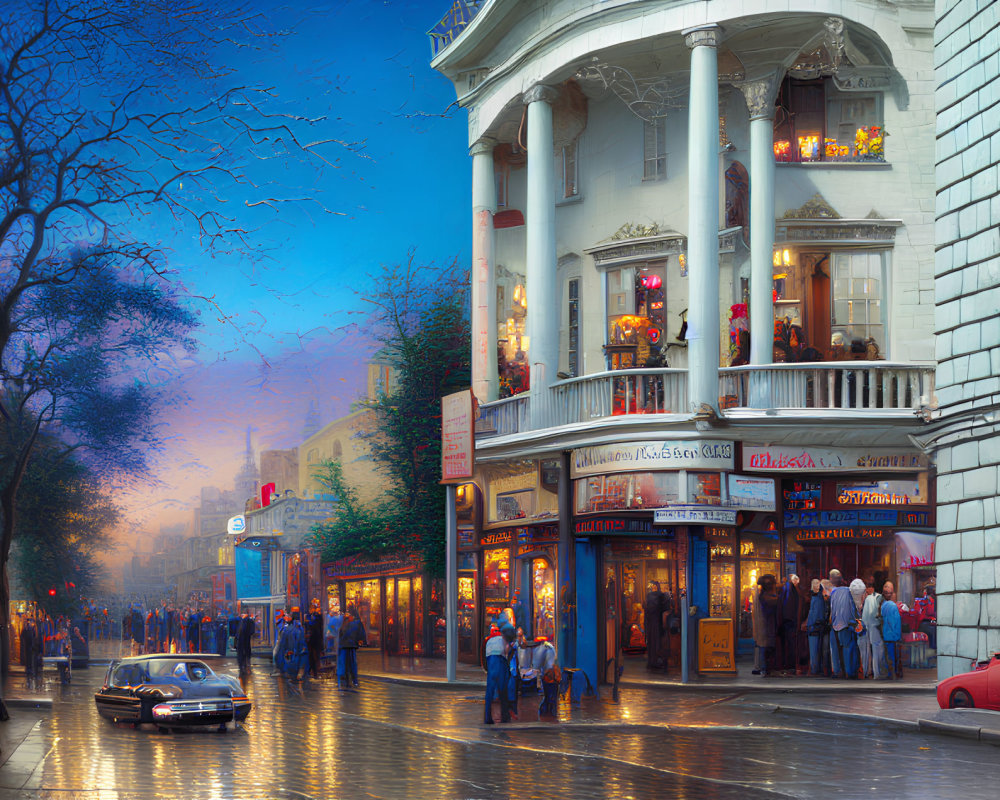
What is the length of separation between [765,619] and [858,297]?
8.68 meters

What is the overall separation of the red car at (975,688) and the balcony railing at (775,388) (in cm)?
995

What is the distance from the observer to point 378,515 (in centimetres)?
4847

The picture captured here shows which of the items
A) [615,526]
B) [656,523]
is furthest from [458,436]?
[656,523]

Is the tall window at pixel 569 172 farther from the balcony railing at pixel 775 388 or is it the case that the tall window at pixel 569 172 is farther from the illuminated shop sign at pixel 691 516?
the illuminated shop sign at pixel 691 516

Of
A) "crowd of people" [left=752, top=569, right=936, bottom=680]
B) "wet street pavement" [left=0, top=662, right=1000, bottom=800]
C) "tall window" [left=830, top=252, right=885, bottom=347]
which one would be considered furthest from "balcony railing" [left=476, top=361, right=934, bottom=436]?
"wet street pavement" [left=0, top=662, right=1000, bottom=800]

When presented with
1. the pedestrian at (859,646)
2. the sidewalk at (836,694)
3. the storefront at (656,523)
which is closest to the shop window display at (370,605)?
the sidewalk at (836,694)

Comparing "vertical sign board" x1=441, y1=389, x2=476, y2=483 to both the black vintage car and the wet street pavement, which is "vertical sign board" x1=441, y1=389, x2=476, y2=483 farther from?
the black vintage car

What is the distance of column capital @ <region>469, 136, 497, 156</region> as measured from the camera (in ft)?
122

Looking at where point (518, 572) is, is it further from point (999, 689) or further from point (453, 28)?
point (999, 689)

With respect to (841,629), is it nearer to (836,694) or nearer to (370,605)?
(836,694)

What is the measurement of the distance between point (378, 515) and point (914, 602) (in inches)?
876

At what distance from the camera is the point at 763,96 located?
1260 inches

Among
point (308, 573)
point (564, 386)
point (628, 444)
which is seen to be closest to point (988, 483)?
point (628, 444)

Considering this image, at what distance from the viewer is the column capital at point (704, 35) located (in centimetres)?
3062
